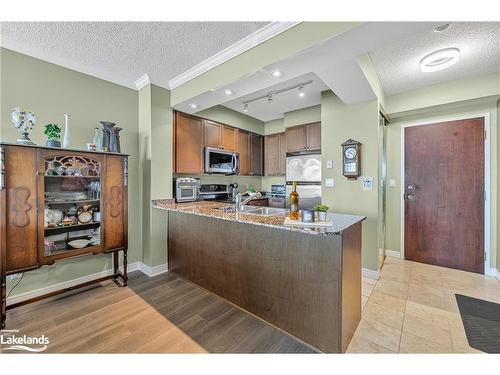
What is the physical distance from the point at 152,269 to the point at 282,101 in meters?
3.11

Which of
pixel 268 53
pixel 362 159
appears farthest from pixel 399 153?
pixel 268 53

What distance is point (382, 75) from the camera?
2570mm

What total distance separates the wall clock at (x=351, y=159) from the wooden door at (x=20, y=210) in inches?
129

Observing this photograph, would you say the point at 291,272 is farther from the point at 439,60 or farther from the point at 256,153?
the point at 256,153

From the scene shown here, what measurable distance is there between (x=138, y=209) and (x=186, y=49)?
207cm

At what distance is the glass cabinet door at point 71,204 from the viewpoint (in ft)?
6.62

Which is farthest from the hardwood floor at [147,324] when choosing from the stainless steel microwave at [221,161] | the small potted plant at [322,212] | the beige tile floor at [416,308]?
the stainless steel microwave at [221,161]

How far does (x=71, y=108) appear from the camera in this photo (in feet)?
7.79

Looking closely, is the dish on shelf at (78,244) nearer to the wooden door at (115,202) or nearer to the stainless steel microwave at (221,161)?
the wooden door at (115,202)

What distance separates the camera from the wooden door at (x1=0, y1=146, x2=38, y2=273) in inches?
67.0

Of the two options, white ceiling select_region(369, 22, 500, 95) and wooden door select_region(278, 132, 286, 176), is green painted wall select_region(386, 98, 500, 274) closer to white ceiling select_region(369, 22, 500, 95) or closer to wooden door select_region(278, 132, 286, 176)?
white ceiling select_region(369, 22, 500, 95)

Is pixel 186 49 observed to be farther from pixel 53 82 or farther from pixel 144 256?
pixel 144 256

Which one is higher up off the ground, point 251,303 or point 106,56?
point 106,56
